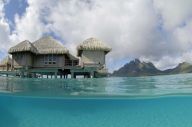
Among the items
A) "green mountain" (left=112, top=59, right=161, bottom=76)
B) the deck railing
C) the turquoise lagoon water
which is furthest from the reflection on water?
"green mountain" (left=112, top=59, right=161, bottom=76)

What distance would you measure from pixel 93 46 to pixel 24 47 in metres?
6.14

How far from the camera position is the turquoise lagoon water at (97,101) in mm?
17359

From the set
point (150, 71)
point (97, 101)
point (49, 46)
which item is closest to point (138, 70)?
point (150, 71)

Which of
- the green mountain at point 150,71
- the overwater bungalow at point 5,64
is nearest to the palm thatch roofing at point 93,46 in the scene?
the green mountain at point 150,71

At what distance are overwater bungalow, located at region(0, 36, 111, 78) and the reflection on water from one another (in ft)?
24.7

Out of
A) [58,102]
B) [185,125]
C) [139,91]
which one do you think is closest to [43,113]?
[58,102]

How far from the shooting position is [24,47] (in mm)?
27172

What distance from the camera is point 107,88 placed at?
17.5 metres

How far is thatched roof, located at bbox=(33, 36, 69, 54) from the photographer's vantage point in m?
27.7

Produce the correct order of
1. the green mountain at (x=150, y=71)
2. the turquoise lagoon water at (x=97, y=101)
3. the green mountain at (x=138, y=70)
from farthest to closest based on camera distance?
the green mountain at (x=138, y=70), the green mountain at (x=150, y=71), the turquoise lagoon water at (x=97, y=101)

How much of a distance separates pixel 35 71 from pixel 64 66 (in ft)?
8.76

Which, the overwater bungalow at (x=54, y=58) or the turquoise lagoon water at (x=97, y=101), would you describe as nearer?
the turquoise lagoon water at (x=97, y=101)

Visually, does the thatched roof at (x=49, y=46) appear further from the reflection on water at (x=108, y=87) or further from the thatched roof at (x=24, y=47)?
the reflection on water at (x=108, y=87)

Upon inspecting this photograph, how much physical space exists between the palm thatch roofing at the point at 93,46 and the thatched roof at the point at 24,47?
4199mm
